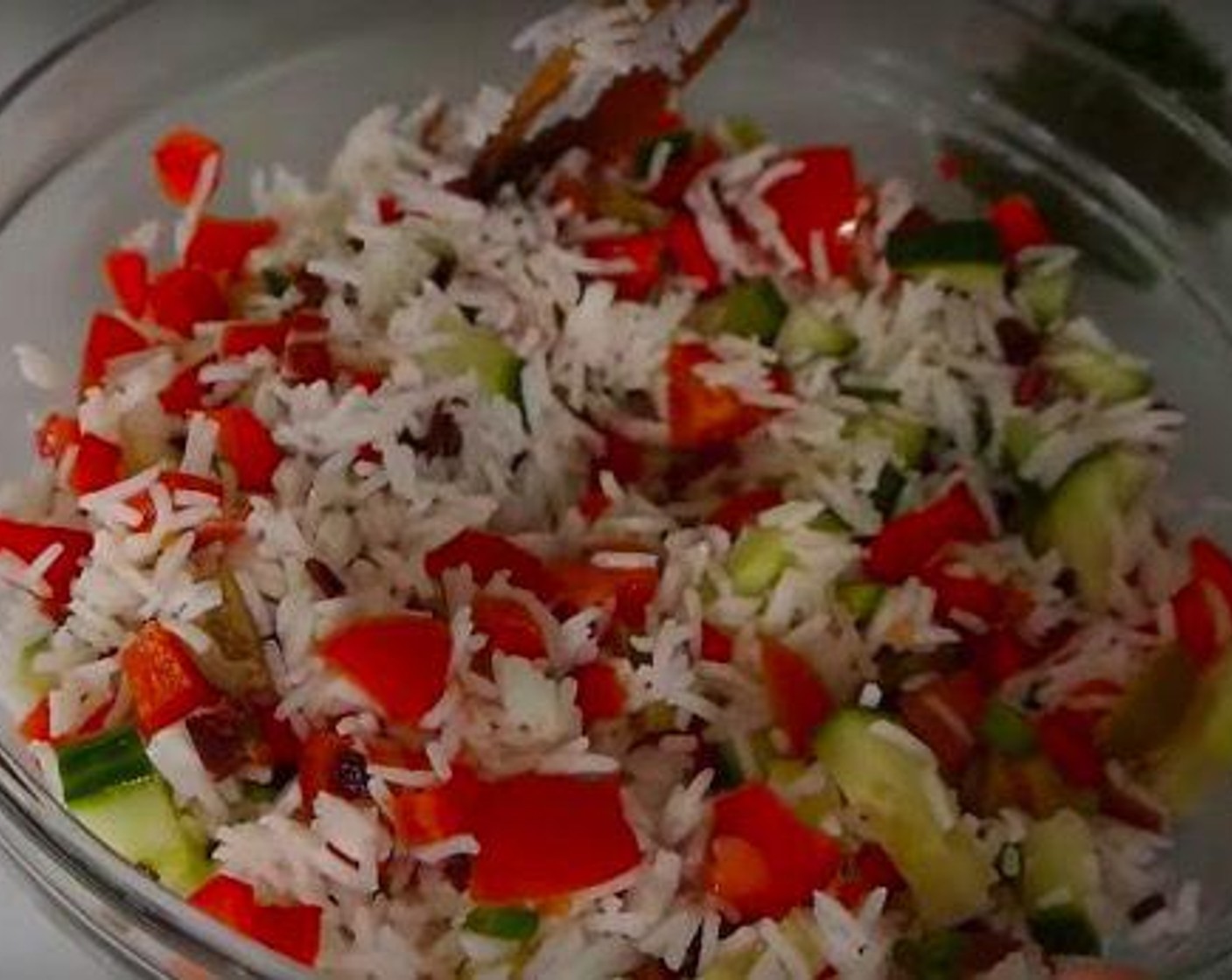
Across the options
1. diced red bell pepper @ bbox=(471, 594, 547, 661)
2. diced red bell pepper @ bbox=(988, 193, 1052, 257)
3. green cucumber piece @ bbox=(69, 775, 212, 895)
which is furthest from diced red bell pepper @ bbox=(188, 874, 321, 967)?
diced red bell pepper @ bbox=(988, 193, 1052, 257)

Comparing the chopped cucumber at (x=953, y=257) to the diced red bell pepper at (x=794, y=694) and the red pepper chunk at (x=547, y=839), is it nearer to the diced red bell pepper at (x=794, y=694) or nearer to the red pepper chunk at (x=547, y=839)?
the diced red bell pepper at (x=794, y=694)

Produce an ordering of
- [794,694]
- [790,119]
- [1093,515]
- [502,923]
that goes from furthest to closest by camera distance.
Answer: [790,119], [1093,515], [794,694], [502,923]

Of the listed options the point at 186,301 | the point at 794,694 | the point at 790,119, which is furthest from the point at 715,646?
the point at 790,119

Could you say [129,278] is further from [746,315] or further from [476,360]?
[746,315]

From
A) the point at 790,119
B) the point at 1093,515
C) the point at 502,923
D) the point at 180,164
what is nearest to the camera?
the point at 502,923

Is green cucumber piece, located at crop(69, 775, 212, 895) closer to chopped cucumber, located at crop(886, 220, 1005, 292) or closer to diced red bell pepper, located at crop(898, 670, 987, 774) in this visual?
diced red bell pepper, located at crop(898, 670, 987, 774)

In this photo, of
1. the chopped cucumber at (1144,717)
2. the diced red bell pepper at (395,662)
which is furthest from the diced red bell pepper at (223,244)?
the chopped cucumber at (1144,717)

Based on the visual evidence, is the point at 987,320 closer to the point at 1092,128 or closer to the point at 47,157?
the point at 1092,128
